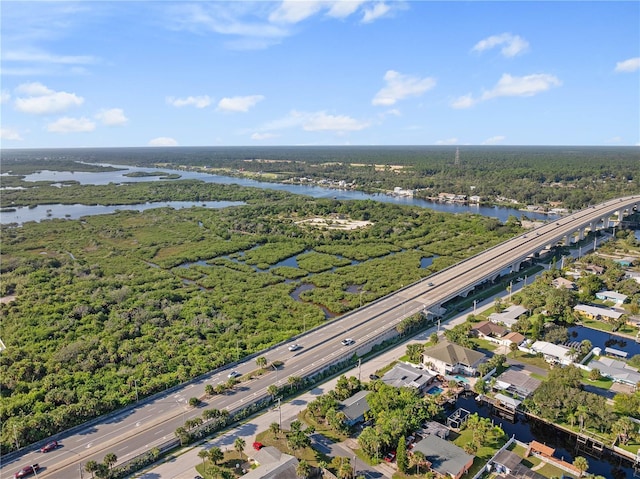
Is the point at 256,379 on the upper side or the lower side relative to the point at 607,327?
lower

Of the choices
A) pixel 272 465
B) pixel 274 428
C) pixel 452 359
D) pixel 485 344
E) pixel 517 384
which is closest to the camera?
pixel 272 465

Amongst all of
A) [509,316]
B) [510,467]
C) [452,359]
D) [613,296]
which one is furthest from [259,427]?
[613,296]

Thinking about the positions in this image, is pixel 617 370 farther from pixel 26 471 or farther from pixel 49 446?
pixel 26 471

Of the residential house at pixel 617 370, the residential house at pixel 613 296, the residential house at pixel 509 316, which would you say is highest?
the residential house at pixel 613 296

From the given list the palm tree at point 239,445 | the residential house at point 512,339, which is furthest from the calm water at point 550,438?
the palm tree at point 239,445

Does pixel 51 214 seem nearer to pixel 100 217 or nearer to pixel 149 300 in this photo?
pixel 100 217

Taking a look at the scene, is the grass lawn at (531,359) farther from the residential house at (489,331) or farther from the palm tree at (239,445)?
the palm tree at (239,445)

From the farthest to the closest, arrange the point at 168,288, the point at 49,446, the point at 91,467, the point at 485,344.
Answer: the point at 168,288 → the point at 485,344 → the point at 49,446 → the point at 91,467
